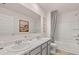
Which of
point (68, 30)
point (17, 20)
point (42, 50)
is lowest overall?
point (42, 50)

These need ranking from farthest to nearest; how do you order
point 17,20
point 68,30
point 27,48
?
1. point 68,30
2. point 17,20
3. point 27,48

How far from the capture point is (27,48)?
1368mm

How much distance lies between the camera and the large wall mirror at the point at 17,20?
139 centimetres

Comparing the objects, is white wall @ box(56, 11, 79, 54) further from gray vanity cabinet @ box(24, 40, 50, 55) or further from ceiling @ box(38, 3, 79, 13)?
gray vanity cabinet @ box(24, 40, 50, 55)

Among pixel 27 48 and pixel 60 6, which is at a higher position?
pixel 60 6

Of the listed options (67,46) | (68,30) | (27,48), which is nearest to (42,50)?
(27,48)

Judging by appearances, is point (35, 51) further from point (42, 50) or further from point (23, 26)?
point (23, 26)

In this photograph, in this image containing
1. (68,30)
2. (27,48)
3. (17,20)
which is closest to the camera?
(27,48)

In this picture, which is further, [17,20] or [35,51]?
[17,20]

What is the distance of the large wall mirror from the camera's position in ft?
4.55

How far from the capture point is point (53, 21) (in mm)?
1700

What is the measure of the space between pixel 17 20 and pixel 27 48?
519mm

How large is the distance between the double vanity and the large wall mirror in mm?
214

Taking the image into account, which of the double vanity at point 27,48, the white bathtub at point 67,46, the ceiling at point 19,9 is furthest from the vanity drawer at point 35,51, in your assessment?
the ceiling at point 19,9
